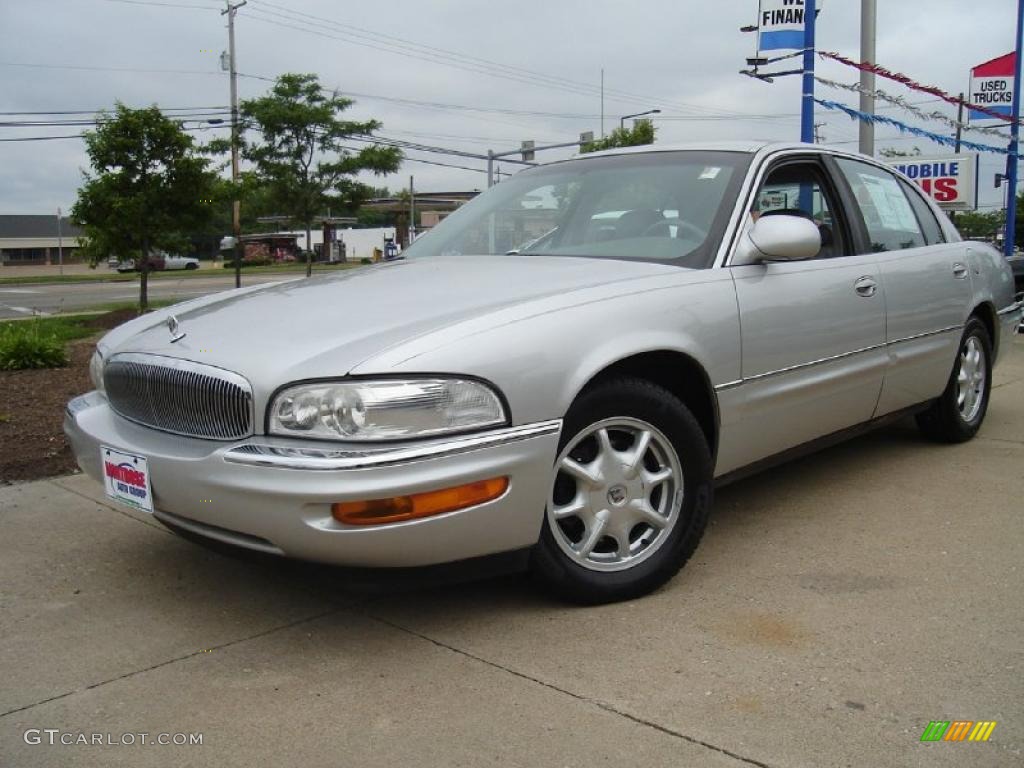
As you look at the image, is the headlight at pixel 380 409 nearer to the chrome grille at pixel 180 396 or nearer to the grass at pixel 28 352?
the chrome grille at pixel 180 396

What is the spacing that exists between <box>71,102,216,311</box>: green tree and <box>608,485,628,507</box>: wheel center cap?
11.7 meters

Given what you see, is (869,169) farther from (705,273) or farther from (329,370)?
(329,370)

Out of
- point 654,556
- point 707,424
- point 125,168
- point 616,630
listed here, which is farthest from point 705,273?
point 125,168

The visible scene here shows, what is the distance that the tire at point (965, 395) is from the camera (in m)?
5.06

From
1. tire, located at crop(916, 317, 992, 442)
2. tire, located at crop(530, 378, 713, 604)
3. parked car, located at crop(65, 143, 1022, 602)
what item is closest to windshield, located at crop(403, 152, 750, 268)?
parked car, located at crop(65, 143, 1022, 602)

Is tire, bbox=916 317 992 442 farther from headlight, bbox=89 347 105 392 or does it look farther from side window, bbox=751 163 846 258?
headlight, bbox=89 347 105 392

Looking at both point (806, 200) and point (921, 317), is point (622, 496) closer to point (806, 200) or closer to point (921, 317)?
point (806, 200)

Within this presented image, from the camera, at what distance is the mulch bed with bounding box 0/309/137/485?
4914 mm

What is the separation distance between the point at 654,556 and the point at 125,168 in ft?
39.9

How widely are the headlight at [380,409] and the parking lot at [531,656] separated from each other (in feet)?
1.36

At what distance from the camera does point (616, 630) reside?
2865 mm

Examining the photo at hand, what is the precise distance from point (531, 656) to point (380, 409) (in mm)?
847

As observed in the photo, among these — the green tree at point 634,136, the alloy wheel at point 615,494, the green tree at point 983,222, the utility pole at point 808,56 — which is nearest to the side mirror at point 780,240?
the alloy wheel at point 615,494

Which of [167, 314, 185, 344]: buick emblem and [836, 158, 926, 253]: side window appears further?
[836, 158, 926, 253]: side window
